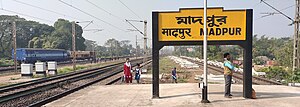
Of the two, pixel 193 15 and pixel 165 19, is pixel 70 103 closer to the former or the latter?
pixel 165 19

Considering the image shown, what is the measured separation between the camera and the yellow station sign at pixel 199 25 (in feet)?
36.1

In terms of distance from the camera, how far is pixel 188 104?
9.77 m

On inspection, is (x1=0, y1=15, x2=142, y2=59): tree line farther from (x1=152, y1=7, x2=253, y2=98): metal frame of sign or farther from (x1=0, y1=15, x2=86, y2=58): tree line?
(x1=152, y1=7, x2=253, y2=98): metal frame of sign

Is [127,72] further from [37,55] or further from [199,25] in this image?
[37,55]

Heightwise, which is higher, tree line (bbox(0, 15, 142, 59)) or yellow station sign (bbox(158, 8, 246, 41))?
tree line (bbox(0, 15, 142, 59))

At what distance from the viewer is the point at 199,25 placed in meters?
11.2

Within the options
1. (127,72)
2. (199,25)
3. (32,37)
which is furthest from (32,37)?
(199,25)

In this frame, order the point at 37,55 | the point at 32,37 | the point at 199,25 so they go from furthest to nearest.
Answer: the point at 32,37
the point at 37,55
the point at 199,25

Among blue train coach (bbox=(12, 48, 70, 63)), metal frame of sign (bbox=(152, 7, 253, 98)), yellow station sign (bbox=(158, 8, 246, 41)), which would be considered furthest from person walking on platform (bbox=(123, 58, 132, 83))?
blue train coach (bbox=(12, 48, 70, 63))

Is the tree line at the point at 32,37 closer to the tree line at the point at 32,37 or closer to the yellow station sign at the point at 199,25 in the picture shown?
the tree line at the point at 32,37

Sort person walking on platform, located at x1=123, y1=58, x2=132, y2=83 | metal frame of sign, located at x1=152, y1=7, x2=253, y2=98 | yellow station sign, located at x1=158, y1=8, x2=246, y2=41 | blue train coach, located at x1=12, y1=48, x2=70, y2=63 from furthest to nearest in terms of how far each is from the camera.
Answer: blue train coach, located at x1=12, y1=48, x2=70, y2=63 → person walking on platform, located at x1=123, y1=58, x2=132, y2=83 → yellow station sign, located at x1=158, y1=8, x2=246, y2=41 → metal frame of sign, located at x1=152, y1=7, x2=253, y2=98

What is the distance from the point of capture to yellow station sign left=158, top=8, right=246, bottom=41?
11.0m

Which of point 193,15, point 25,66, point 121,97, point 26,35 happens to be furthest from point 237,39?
point 26,35

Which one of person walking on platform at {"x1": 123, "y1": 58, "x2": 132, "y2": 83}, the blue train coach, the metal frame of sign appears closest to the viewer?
the metal frame of sign
